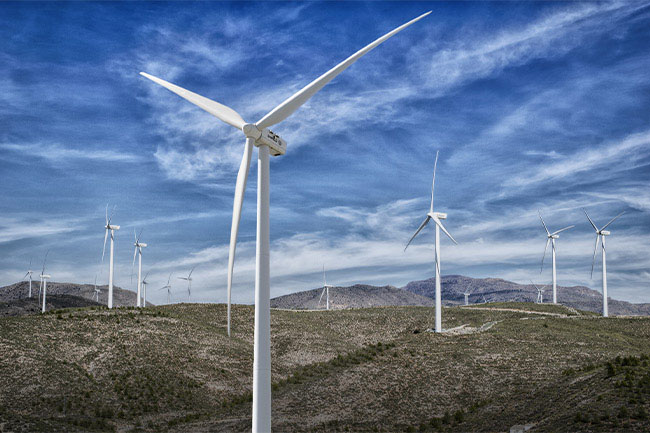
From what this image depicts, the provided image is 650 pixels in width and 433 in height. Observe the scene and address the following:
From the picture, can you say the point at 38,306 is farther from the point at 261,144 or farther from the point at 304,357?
the point at 261,144

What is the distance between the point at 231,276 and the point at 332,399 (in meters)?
28.6

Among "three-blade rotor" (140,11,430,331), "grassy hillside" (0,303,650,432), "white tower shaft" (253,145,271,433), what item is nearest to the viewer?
"white tower shaft" (253,145,271,433)

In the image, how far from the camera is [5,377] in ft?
176

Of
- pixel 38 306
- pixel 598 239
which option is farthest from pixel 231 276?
pixel 38 306

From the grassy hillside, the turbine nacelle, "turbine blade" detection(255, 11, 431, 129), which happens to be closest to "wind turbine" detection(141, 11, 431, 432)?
"turbine blade" detection(255, 11, 431, 129)

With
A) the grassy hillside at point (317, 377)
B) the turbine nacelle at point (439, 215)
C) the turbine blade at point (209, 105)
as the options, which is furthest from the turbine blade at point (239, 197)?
the turbine nacelle at point (439, 215)

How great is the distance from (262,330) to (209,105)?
487 inches

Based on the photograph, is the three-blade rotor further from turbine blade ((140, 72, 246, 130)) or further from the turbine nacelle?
the turbine nacelle

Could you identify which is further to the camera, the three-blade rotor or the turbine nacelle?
the turbine nacelle

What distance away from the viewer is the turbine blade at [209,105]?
2891 centimetres

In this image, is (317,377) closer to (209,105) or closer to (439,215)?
(439,215)

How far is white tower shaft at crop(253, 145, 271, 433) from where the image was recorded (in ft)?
86.6

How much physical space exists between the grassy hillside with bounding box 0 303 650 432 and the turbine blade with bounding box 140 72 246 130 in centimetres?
2429

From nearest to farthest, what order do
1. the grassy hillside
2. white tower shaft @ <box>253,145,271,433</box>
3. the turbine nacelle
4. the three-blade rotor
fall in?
white tower shaft @ <box>253,145,271,433</box> → the three-blade rotor → the grassy hillside → the turbine nacelle
